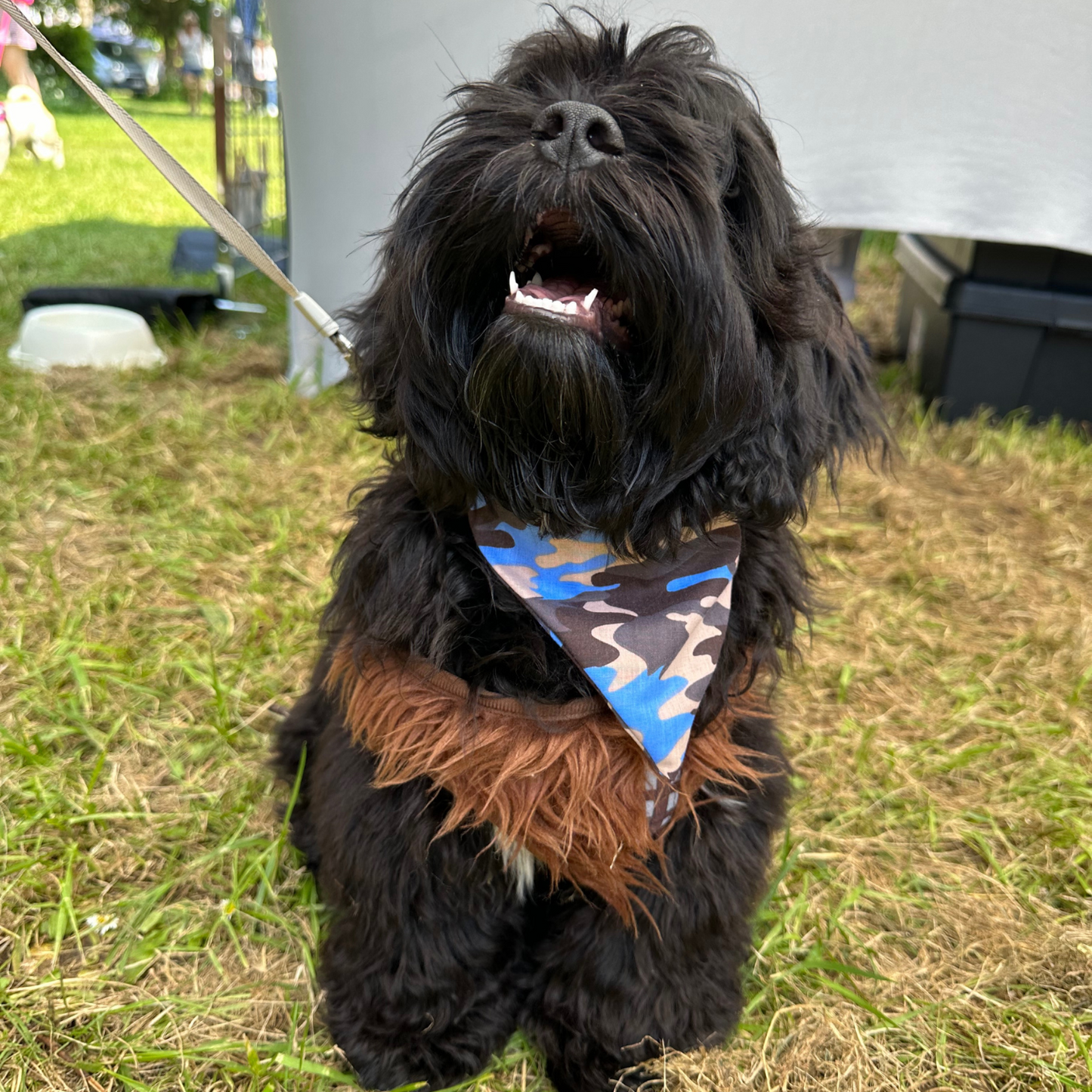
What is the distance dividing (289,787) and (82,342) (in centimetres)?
257

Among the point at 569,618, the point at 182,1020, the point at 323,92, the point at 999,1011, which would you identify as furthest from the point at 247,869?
the point at 323,92

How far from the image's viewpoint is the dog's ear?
1065 mm

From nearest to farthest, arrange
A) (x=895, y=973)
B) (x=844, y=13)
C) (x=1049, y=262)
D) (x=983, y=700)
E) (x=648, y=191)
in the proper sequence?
(x=648, y=191), (x=895, y=973), (x=983, y=700), (x=844, y=13), (x=1049, y=262)

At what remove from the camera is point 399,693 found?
4.03 feet

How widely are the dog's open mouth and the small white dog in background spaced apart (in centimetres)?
355

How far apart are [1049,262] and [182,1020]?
142 inches

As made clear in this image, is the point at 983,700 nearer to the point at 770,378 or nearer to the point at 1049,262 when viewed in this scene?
the point at 770,378

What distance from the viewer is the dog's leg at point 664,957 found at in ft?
4.42

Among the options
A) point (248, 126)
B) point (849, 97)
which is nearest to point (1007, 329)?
point (849, 97)

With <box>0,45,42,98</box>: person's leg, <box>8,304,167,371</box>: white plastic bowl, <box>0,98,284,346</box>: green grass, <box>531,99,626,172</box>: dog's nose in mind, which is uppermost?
<box>531,99,626,172</box>: dog's nose

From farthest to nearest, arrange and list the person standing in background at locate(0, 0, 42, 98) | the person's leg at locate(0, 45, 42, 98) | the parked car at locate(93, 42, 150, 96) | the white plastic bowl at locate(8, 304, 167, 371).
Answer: the parked car at locate(93, 42, 150, 96), the white plastic bowl at locate(8, 304, 167, 371), the person's leg at locate(0, 45, 42, 98), the person standing in background at locate(0, 0, 42, 98)

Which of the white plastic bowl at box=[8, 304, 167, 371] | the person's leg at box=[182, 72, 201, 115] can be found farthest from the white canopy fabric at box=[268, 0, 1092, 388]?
the person's leg at box=[182, 72, 201, 115]

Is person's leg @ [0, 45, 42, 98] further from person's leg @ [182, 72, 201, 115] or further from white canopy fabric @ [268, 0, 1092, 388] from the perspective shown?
white canopy fabric @ [268, 0, 1092, 388]

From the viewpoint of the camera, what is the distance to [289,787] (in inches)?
69.4
